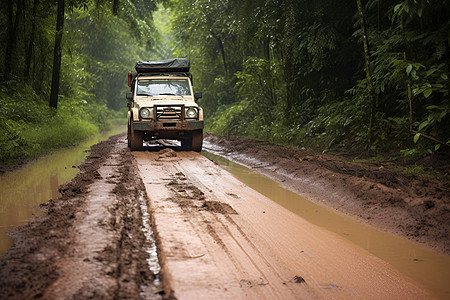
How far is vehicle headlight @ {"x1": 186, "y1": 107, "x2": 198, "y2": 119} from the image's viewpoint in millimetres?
12516

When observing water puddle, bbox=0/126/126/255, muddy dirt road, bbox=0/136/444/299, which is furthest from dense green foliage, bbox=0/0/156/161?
muddy dirt road, bbox=0/136/444/299

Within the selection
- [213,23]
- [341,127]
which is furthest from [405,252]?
[213,23]

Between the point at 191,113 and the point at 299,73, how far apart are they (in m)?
4.47

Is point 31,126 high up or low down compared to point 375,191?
up

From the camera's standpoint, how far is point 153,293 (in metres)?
3.23

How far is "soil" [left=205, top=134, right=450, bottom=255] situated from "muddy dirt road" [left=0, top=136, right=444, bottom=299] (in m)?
1.07

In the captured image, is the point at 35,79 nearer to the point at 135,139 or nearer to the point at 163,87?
the point at 163,87

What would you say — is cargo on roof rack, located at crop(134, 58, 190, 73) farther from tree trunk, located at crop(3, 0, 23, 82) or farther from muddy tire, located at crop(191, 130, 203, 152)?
tree trunk, located at crop(3, 0, 23, 82)

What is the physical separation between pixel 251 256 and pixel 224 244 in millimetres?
390

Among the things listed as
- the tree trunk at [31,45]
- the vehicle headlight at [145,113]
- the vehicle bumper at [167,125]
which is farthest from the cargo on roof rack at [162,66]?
the tree trunk at [31,45]

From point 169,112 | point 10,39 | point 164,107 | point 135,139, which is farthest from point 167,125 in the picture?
point 10,39

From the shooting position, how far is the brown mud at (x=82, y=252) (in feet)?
10.4

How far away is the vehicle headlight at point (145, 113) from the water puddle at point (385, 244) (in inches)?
215

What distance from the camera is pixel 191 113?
12.5 metres
